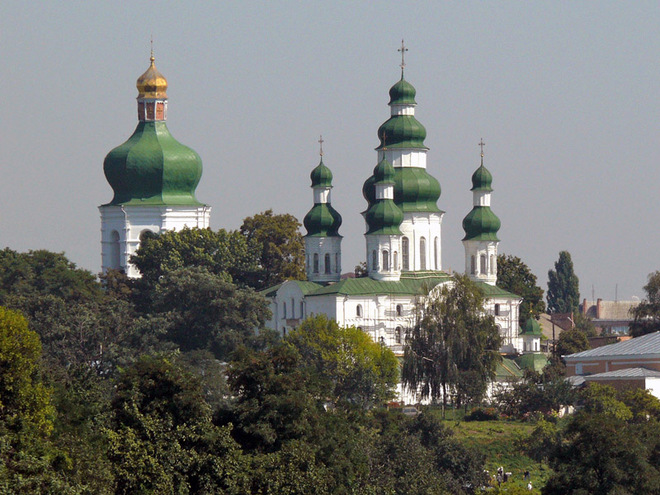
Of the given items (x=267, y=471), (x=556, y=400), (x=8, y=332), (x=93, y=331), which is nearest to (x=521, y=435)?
(x=556, y=400)

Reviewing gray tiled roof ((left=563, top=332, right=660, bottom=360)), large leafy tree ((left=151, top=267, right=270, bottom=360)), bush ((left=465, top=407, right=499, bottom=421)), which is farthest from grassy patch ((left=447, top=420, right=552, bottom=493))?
large leafy tree ((left=151, top=267, right=270, bottom=360))

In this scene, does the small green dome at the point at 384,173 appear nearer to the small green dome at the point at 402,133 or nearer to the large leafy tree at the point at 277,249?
the small green dome at the point at 402,133

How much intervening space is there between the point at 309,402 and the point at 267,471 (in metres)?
2.55

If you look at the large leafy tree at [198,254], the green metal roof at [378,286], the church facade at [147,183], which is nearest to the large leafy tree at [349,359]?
the green metal roof at [378,286]

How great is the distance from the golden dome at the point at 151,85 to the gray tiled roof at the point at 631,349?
1836cm

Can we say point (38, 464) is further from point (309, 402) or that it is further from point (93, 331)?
point (93, 331)

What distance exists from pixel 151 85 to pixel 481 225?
498 inches

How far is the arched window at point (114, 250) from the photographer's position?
2950 inches

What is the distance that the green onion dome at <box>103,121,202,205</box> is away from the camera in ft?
243

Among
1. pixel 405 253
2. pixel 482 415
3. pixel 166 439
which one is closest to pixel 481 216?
pixel 405 253

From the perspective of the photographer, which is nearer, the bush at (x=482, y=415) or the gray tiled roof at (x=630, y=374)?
the bush at (x=482, y=415)

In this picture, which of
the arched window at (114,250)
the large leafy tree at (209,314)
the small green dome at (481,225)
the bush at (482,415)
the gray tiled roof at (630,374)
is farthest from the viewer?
the arched window at (114,250)

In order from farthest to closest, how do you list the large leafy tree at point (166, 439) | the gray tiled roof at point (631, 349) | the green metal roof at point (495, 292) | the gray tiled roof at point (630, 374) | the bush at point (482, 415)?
the green metal roof at point (495, 292), the gray tiled roof at point (631, 349), the gray tiled roof at point (630, 374), the bush at point (482, 415), the large leafy tree at point (166, 439)

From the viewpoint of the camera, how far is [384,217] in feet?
224
